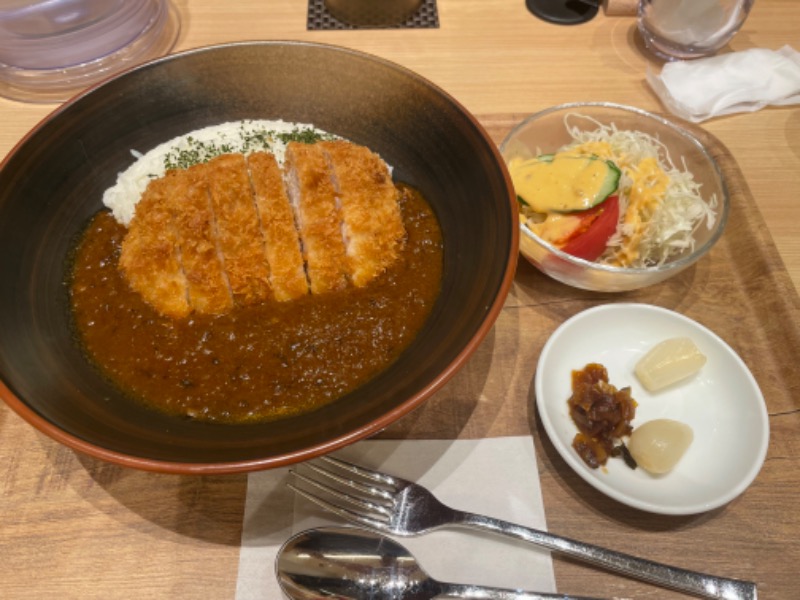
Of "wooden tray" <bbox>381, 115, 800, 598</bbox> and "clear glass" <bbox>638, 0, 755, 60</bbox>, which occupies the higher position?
"clear glass" <bbox>638, 0, 755, 60</bbox>

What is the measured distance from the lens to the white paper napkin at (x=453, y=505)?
4.13 feet

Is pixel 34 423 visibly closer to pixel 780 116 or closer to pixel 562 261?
pixel 562 261

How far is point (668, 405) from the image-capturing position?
1556 mm

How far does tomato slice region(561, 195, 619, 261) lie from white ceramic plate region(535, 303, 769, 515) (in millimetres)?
193

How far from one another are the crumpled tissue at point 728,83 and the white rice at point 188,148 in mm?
1399

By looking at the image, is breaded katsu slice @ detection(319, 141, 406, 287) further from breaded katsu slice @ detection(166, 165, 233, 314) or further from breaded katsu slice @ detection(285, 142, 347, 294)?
breaded katsu slice @ detection(166, 165, 233, 314)

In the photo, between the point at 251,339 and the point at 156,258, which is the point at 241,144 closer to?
the point at 156,258

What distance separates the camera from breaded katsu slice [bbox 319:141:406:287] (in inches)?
66.4

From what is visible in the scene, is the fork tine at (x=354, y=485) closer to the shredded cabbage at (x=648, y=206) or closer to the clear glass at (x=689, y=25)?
the shredded cabbage at (x=648, y=206)

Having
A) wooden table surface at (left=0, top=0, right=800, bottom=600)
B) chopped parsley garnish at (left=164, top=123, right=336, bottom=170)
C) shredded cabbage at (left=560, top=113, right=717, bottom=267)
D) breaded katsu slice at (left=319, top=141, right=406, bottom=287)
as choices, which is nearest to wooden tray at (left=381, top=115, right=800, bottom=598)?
wooden table surface at (left=0, top=0, right=800, bottom=600)

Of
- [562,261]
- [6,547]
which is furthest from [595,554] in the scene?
[6,547]

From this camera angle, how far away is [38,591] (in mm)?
1236

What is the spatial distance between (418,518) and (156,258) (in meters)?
0.98

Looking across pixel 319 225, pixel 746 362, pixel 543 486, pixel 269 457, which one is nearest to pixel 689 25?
pixel 746 362
